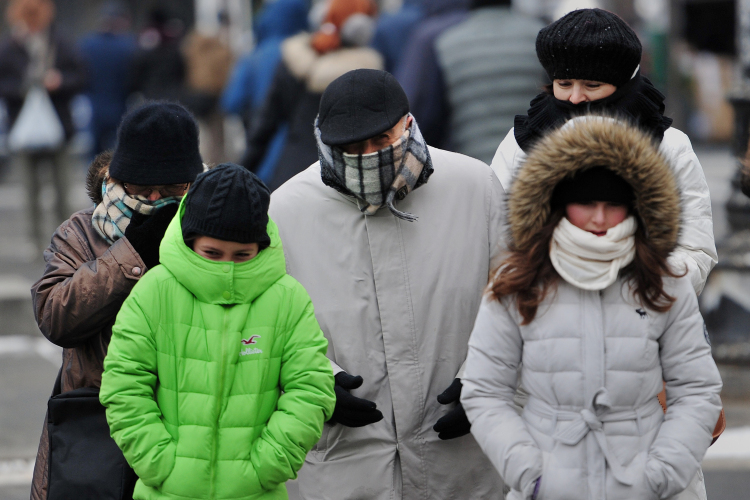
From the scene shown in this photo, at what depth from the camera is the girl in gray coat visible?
2.79 metres

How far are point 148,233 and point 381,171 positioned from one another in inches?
27.4

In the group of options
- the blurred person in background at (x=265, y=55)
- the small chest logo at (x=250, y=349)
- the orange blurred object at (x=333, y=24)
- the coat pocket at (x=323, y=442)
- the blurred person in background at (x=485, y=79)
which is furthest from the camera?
the blurred person in background at (x=265, y=55)

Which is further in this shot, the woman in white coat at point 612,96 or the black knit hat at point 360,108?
the woman in white coat at point 612,96

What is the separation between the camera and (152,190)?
3.27 metres

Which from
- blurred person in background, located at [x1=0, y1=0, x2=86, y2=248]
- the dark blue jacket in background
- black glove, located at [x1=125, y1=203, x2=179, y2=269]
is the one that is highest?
black glove, located at [x1=125, y1=203, x2=179, y2=269]

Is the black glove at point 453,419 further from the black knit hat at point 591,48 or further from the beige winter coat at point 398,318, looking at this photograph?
the black knit hat at point 591,48

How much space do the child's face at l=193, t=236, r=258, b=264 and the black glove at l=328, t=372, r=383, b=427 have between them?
18.8 inches

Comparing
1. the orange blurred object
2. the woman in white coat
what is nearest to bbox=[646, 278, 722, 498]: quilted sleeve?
the woman in white coat

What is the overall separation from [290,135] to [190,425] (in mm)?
4160

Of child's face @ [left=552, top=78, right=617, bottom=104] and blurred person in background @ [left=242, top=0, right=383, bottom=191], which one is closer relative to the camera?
child's face @ [left=552, top=78, right=617, bottom=104]

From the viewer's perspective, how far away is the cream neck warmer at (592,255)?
9.15 ft

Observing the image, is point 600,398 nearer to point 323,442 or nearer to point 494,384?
point 494,384

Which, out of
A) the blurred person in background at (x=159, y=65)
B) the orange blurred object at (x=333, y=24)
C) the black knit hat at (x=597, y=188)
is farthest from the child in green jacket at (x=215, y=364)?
the blurred person in background at (x=159, y=65)

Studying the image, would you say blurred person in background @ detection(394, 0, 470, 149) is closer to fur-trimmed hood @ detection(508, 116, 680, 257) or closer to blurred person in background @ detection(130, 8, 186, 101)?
fur-trimmed hood @ detection(508, 116, 680, 257)
